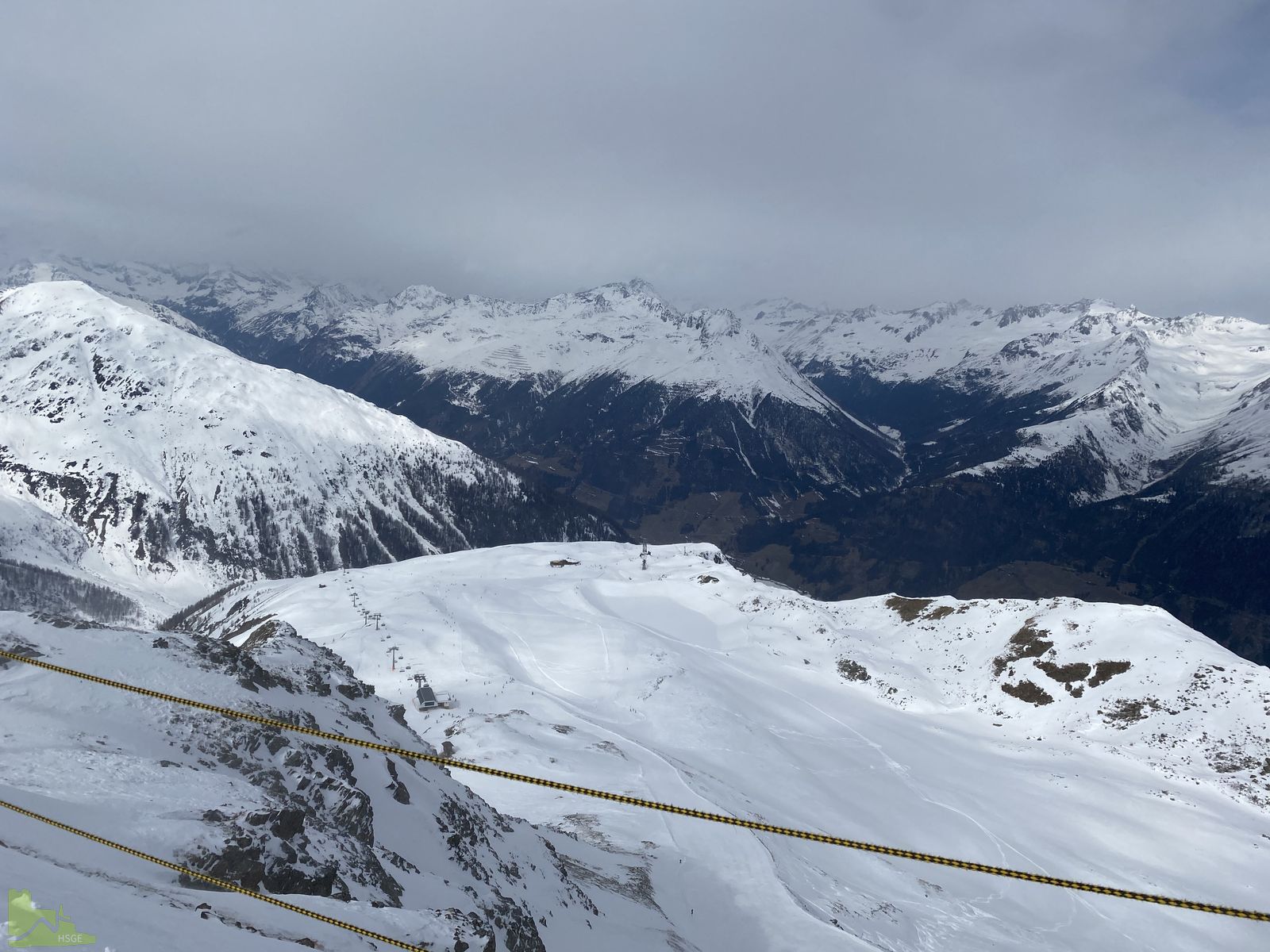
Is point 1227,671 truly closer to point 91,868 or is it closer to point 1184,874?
point 1184,874

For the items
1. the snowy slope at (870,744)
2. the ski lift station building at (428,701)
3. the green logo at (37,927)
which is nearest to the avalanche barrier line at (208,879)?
the green logo at (37,927)

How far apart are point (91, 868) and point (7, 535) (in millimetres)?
252074

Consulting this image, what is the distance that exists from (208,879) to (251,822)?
75.2 inches

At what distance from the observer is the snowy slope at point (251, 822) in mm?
11688

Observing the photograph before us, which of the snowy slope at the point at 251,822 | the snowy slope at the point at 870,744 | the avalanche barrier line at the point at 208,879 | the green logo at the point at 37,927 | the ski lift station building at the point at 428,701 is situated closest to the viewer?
the green logo at the point at 37,927

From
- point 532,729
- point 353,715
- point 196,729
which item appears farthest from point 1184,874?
point 196,729

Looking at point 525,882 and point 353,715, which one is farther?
point 353,715

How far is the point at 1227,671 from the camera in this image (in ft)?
188

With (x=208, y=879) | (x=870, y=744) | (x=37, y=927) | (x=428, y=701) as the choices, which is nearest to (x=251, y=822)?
(x=208, y=879)

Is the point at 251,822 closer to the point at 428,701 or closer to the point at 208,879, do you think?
the point at 208,879

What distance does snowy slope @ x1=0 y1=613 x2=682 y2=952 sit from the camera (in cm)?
1169

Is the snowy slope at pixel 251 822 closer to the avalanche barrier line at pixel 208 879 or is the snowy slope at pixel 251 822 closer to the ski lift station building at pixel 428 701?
the avalanche barrier line at pixel 208 879

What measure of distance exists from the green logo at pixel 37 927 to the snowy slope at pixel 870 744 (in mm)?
21649

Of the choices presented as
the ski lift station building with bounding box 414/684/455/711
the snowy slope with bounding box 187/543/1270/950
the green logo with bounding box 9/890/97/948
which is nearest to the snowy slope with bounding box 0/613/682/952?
the green logo with bounding box 9/890/97/948
